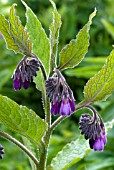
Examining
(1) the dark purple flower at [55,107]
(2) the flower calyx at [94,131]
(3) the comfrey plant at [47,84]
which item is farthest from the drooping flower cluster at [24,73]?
(2) the flower calyx at [94,131]

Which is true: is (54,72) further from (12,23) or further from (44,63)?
(12,23)

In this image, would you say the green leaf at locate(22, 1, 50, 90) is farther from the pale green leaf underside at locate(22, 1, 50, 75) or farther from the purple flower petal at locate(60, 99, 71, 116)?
the purple flower petal at locate(60, 99, 71, 116)

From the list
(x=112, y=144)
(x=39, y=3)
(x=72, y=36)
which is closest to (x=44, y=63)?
(x=112, y=144)

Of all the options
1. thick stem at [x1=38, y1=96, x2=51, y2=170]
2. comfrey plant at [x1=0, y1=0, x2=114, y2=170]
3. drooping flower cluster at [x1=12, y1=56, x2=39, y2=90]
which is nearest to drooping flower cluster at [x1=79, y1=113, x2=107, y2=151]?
comfrey plant at [x1=0, y1=0, x2=114, y2=170]

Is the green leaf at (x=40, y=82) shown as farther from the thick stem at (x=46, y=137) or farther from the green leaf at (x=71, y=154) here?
the green leaf at (x=71, y=154)

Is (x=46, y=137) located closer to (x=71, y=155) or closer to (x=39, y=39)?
(x=71, y=155)

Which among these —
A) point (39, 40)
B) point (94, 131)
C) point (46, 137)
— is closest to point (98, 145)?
point (94, 131)
